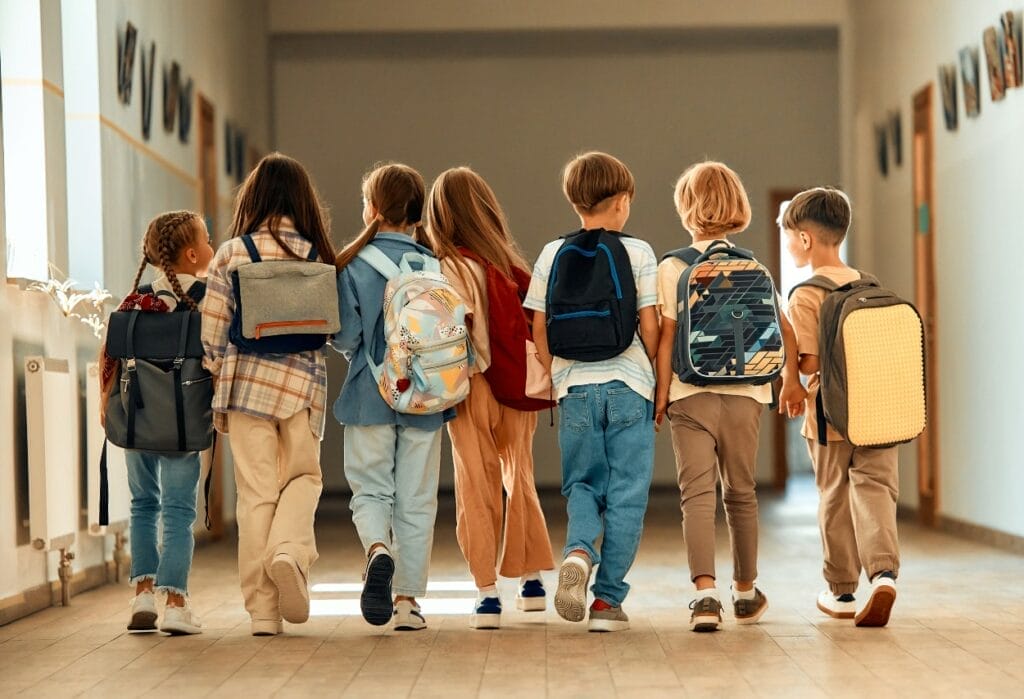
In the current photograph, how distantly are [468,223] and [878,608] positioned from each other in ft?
4.96

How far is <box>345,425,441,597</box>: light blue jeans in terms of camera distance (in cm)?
395

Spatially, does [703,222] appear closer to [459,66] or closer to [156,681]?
[156,681]

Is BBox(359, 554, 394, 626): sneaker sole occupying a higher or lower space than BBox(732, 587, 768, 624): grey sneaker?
higher

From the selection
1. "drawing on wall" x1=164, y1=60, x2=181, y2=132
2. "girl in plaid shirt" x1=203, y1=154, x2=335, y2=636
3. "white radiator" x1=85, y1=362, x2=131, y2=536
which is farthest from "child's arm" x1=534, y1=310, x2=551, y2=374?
"drawing on wall" x1=164, y1=60, x2=181, y2=132

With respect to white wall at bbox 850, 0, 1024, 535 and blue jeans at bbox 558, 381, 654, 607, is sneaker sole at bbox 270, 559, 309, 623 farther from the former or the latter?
white wall at bbox 850, 0, 1024, 535

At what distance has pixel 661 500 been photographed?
35.1 ft

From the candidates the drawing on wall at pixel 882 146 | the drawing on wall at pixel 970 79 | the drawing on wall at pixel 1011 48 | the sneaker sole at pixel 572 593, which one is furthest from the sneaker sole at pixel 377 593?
the drawing on wall at pixel 882 146

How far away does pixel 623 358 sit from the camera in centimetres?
389

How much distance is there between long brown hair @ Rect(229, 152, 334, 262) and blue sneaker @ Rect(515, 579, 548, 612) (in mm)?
1112

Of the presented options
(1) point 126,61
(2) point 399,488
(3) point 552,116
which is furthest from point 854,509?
(3) point 552,116

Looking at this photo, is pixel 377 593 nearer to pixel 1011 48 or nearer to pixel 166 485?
pixel 166 485

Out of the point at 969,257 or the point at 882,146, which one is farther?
the point at 882,146

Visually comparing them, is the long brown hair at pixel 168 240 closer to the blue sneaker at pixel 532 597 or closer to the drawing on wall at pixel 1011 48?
the blue sneaker at pixel 532 597

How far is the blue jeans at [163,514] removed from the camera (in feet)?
13.1
